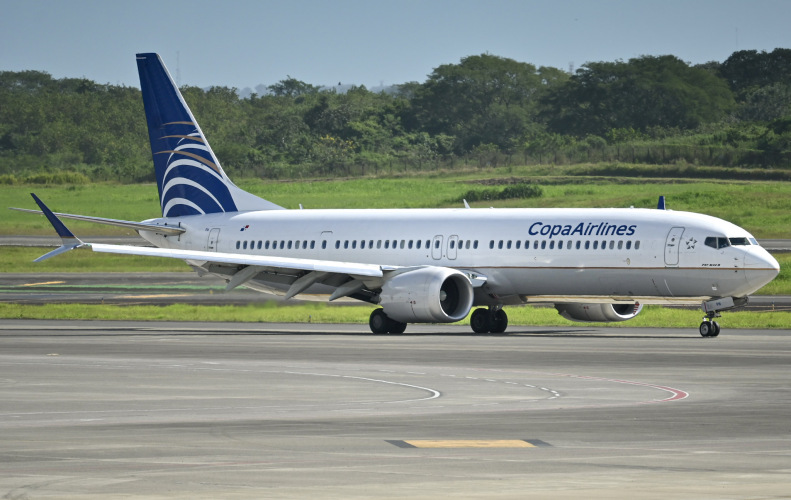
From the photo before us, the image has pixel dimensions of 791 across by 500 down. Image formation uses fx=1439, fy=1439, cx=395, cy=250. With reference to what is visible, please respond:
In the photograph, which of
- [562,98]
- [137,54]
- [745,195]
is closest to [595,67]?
[562,98]

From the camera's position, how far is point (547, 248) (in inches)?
1654

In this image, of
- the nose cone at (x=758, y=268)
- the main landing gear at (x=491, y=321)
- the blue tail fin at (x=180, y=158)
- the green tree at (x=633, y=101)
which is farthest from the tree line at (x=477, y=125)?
the nose cone at (x=758, y=268)

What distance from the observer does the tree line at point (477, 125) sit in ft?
421

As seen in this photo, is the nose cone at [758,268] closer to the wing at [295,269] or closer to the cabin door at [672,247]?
the cabin door at [672,247]

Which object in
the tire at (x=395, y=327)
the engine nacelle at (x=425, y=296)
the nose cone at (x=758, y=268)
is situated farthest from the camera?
the tire at (x=395, y=327)

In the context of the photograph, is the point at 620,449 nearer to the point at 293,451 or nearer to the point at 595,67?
the point at 293,451

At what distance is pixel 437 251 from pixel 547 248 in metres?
4.13

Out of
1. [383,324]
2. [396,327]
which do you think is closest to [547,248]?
[396,327]

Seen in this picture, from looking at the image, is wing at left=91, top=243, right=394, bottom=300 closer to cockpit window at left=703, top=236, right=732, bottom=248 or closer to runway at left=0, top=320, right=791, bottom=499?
runway at left=0, top=320, right=791, bottom=499

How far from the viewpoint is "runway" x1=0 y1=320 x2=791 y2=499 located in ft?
45.1

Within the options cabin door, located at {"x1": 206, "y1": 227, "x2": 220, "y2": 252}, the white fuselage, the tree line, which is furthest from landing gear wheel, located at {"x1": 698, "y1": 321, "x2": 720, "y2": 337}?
the tree line

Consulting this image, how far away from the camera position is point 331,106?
154 meters

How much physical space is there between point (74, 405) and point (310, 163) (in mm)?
116715

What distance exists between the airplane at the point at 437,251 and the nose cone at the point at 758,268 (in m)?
0.03
